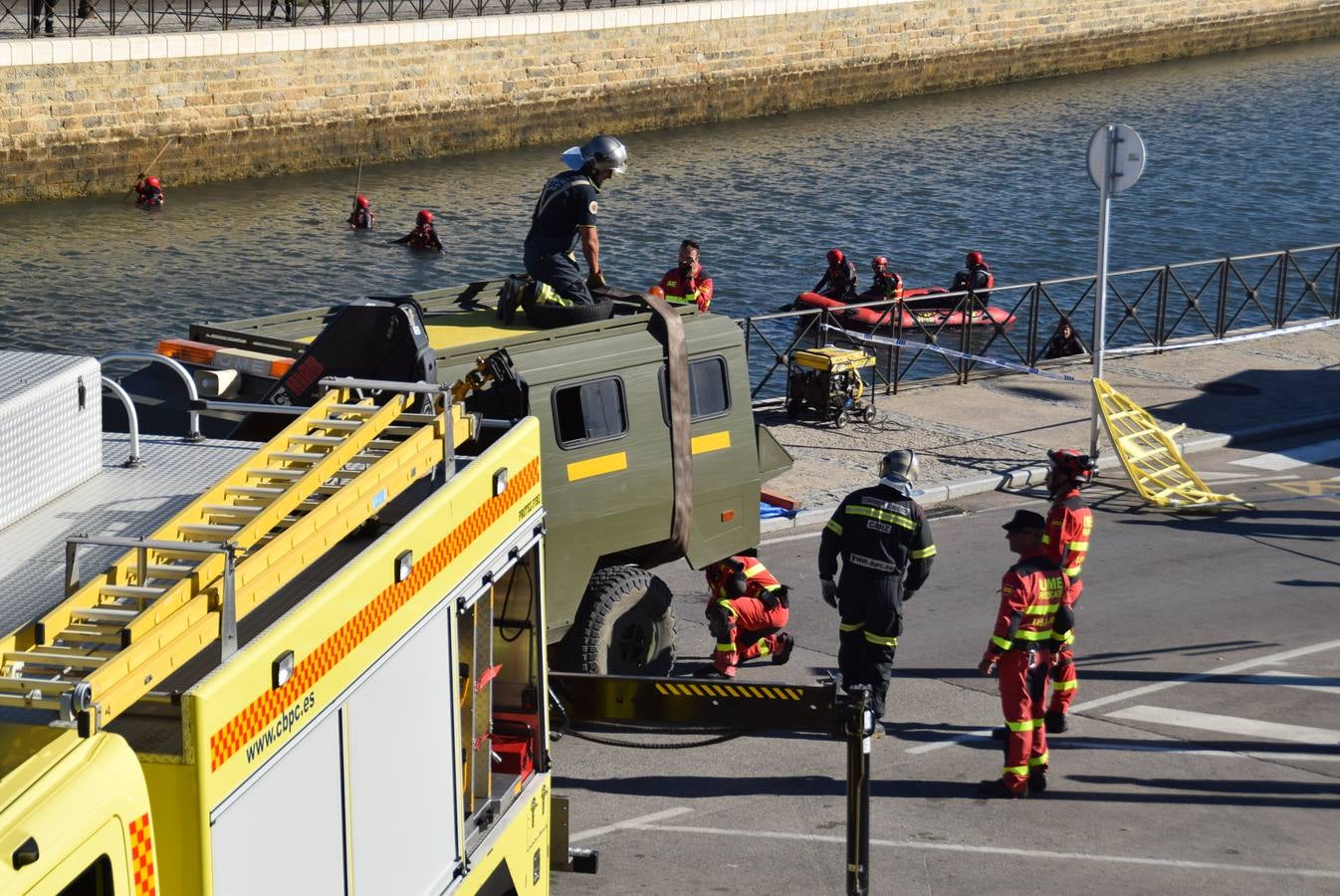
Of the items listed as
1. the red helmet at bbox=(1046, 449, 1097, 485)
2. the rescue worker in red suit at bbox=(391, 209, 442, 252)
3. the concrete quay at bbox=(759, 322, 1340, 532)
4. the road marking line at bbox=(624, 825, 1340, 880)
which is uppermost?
the red helmet at bbox=(1046, 449, 1097, 485)

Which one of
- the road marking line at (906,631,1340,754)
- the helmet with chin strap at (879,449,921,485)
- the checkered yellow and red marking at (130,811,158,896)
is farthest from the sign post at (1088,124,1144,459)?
the checkered yellow and red marking at (130,811,158,896)

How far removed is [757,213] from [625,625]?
30642 mm

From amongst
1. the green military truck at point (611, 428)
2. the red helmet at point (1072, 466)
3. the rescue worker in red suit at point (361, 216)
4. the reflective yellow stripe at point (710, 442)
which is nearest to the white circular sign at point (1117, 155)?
the red helmet at point (1072, 466)

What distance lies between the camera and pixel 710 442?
1268 cm

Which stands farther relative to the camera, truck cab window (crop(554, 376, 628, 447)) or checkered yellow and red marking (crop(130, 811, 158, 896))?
truck cab window (crop(554, 376, 628, 447))

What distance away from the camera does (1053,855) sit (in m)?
10.7

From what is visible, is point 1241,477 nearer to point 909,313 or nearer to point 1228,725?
point 1228,725

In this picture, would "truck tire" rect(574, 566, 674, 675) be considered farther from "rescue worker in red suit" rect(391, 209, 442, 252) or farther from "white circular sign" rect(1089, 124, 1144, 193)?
"rescue worker in red suit" rect(391, 209, 442, 252)

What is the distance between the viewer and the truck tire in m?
12.0

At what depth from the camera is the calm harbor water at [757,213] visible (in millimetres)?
34812

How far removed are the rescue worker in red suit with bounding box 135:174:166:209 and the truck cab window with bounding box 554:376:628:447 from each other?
29831mm

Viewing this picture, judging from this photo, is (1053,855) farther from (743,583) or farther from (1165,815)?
(743,583)

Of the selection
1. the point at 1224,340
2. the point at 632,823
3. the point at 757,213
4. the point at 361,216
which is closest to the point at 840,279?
the point at 1224,340

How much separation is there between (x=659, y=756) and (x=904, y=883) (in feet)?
7.17
